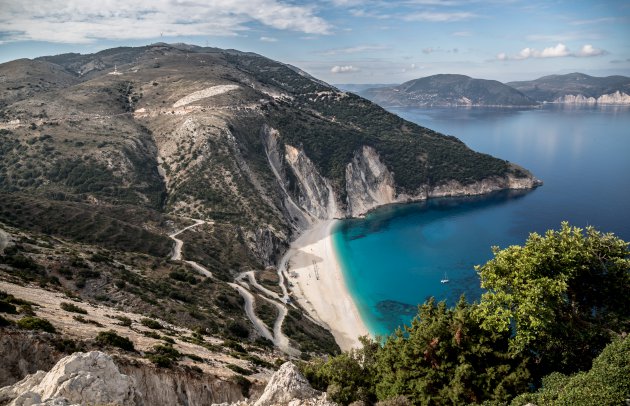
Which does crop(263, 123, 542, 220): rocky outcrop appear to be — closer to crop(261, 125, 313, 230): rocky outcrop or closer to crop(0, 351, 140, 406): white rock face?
crop(261, 125, 313, 230): rocky outcrop

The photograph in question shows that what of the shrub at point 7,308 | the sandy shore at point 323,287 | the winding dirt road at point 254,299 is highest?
the shrub at point 7,308

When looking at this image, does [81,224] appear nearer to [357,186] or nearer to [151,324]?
[151,324]

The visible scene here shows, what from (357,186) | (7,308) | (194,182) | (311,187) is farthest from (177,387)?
(357,186)

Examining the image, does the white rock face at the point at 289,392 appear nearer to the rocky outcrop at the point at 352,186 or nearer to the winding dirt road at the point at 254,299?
the winding dirt road at the point at 254,299

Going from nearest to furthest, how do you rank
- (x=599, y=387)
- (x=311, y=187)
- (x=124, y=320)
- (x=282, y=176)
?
(x=599, y=387), (x=124, y=320), (x=282, y=176), (x=311, y=187)

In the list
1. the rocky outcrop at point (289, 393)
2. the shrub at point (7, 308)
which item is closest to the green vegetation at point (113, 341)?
the shrub at point (7, 308)

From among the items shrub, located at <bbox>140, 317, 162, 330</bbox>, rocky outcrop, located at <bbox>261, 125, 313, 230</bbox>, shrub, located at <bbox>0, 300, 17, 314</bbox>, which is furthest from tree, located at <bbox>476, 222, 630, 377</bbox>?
rocky outcrop, located at <bbox>261, 125, 313, 230</bbox>
